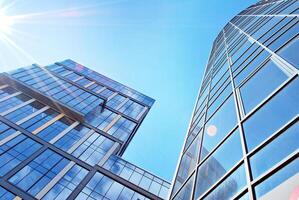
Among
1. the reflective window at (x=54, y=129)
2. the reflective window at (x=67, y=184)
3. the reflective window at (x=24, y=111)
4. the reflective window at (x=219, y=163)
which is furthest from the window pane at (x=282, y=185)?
the reflective window at (x=24, y=111)

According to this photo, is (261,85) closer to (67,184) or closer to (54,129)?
(67,184)

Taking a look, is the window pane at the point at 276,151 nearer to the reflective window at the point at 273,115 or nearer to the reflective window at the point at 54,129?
the reflective window at the point at 273,115

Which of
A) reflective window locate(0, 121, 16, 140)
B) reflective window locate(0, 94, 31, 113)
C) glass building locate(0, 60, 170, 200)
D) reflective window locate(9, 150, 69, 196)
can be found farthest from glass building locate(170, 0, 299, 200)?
reflective window locate(0, 94, 31, 113)

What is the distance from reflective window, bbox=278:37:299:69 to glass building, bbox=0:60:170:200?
104ft

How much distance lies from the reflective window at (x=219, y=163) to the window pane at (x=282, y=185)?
5.32 feet

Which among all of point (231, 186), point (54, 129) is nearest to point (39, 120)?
point (54, 129)

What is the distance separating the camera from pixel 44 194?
3369 centimetres

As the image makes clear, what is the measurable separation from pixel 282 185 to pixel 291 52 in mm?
4250

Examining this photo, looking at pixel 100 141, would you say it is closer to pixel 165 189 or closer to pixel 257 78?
pixel 165 189

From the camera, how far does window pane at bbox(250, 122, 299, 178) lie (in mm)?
5062

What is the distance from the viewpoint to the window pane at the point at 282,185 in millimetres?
4288

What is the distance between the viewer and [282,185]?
180 inches

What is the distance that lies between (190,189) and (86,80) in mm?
64629

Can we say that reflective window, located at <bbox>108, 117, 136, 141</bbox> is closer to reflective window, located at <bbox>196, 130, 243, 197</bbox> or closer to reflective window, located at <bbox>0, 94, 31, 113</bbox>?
reflective window, located at <bbox>0, 94, 31, 113</bbox>
